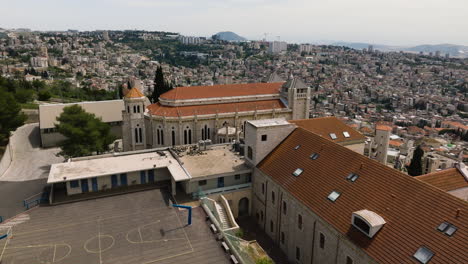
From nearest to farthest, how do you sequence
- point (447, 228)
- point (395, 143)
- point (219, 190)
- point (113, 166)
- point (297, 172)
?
point (447, 228) → point (297, 172) → point (219, 190) → point (113, 166) → point (395, 143)

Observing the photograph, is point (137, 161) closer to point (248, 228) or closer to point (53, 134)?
point (248, 228)

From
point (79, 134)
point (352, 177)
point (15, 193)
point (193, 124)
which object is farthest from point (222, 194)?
point (15, 193)

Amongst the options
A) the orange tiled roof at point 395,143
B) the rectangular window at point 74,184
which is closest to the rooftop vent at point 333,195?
the rectangular window at point 74,184

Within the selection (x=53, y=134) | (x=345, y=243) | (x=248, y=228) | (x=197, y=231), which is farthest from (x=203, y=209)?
(x=53, y=134)

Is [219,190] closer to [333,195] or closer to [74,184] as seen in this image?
[333,195]

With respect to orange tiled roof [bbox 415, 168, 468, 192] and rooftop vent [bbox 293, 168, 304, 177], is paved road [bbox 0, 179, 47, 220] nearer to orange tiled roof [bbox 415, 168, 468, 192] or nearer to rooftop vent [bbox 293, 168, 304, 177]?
rooftop vent [bbox 293, 168, 304, 177]

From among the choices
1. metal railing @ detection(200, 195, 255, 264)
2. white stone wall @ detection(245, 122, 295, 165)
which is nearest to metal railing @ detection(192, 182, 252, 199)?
metal railing @ detection(200, 195, 255, 264)
